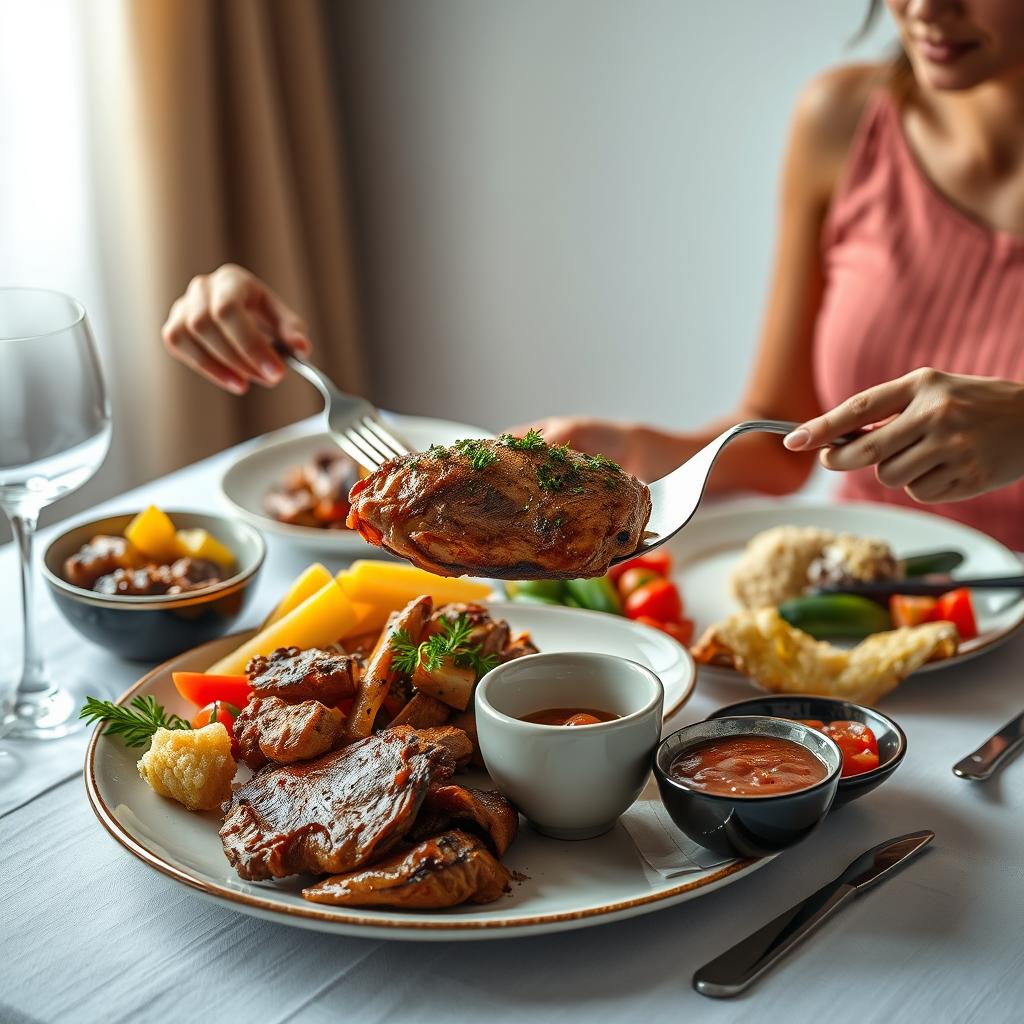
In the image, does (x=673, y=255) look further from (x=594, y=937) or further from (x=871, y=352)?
(x=594, y=937)

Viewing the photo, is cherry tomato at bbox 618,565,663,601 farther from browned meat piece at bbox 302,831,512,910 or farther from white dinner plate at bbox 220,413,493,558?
browned meat piece at bbox 302,831,512,910

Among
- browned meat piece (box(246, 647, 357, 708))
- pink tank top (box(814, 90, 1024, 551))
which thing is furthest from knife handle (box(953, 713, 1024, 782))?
pink tank top (box(814, 90, 1024, 551))

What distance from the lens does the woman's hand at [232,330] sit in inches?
93.4

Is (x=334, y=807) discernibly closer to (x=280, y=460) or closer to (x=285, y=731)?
(x=285, y=731)

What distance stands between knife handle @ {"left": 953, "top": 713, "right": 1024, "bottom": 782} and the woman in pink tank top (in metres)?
0.98

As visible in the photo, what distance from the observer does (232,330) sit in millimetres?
2363

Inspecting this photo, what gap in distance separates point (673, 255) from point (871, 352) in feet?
6.29

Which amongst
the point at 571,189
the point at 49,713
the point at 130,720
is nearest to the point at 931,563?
the point at 130,720

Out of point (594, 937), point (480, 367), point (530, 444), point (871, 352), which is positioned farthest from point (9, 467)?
point (480, 367)

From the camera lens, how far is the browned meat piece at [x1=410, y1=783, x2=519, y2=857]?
1.48 meters

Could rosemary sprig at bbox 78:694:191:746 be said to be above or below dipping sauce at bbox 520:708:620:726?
below

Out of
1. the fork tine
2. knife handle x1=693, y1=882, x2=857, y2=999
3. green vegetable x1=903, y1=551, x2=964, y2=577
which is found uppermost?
the fork tine

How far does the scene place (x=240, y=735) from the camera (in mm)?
1668

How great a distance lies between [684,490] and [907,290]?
5.09 ft
